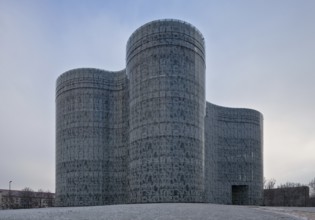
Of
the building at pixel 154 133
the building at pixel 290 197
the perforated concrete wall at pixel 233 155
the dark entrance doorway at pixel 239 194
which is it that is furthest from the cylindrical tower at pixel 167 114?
the building at pixel 290 197

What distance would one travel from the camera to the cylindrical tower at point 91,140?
60.7 metres

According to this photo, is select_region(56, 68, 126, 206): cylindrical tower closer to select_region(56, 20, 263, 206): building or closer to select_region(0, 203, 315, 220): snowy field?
select_region(56, 20, 263, 206): building

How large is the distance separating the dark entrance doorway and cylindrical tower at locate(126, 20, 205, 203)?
83.7 feet

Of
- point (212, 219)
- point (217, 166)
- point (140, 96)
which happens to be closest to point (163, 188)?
point (140, 96)

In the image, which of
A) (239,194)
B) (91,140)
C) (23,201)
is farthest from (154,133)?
(23,201)

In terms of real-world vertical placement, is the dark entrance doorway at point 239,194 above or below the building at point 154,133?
below

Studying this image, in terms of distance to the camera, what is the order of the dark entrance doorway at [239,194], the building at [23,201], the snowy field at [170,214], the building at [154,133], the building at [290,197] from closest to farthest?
1. the snowy field at [170,214]
2. the building at [154,133]
3. the dark entrance doorway at [239,194]
4. the building at [290,197]
5. the building at [23,201]

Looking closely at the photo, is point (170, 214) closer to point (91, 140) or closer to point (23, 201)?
point (91, 140)

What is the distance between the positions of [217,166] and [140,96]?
27304 millimetres

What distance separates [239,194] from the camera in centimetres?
7400

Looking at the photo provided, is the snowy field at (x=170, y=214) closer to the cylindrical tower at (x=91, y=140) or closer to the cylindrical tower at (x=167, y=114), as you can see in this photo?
the cylindrical tower at (x=167, y=114)

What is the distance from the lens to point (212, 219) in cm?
Result: 1769

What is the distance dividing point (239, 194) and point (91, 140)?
33.8m

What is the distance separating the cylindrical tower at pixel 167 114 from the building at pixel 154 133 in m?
0.14
